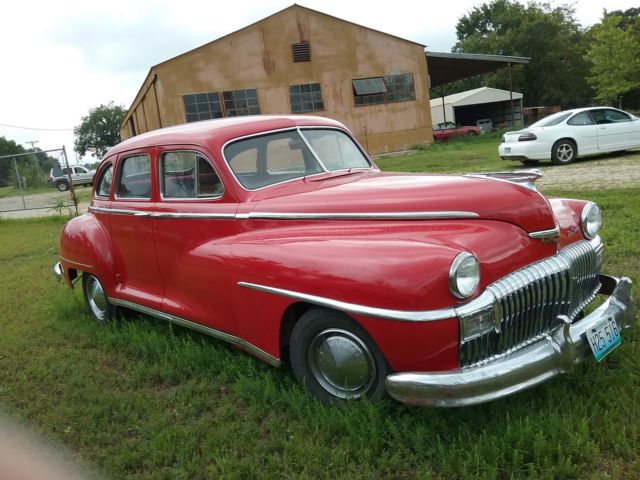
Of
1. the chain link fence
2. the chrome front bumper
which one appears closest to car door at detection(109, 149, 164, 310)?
the chrome front bumper

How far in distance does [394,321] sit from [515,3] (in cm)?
5196

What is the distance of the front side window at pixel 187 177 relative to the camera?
3.40 metres

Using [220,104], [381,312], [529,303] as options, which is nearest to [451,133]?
[220,104]

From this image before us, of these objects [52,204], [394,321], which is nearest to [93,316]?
[394,321]

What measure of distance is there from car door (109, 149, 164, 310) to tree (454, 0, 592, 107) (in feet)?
141

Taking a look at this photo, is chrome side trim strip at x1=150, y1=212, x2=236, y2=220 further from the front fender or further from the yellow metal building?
the yellow metal building

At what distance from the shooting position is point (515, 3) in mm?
46688

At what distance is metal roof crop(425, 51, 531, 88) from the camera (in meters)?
22.5

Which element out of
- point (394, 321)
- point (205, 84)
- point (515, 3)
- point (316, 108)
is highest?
point (515, 3)

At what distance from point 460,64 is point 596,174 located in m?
17.0

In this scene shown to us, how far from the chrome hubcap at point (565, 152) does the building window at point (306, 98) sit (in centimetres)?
1199

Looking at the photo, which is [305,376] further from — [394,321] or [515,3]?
[515,3]

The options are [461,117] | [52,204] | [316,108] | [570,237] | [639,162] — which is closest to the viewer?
[570,237]

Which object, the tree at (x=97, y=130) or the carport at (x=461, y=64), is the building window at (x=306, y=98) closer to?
the carport at (x=461, y=64)
